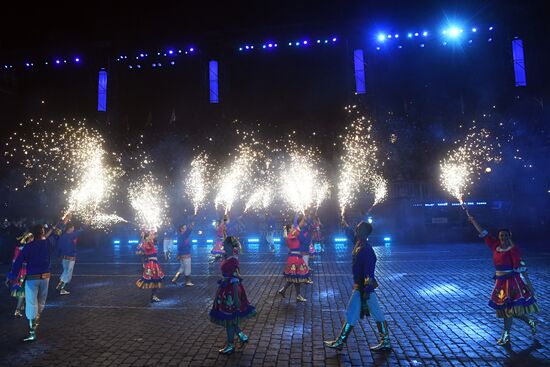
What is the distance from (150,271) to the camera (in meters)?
11.0

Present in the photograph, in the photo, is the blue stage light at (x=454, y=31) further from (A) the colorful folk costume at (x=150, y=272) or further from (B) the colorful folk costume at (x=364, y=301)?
(A) the colorful folk costume at (x=150, y=272)

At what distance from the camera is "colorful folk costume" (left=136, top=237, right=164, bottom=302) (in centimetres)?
1080

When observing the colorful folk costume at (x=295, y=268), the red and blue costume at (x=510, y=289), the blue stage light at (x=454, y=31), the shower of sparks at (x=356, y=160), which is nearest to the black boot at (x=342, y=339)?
the red and blue costume at (x=510, y=289)

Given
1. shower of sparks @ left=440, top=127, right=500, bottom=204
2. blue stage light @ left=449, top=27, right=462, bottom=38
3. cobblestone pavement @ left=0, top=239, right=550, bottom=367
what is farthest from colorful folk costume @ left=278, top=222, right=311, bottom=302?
shower of sparks @ left=440, top=127, right=500, bottom=204

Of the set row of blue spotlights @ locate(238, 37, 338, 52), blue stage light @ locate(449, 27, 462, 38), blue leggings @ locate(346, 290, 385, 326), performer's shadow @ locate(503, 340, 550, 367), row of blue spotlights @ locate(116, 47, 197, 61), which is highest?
row of blue spotlights @ locate(116, 47, 197, 61)

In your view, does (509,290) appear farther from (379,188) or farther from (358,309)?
(379,188)

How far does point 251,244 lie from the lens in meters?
29.3

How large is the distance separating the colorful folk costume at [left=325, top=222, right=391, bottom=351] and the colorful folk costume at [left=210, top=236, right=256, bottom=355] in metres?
1.64

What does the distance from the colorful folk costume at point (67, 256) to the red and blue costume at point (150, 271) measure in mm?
3105

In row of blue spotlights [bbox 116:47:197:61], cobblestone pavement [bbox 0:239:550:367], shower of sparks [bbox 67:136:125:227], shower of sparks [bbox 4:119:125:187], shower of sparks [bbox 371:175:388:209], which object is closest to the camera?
cobblestone pavement [bbox 0:239:550:367]

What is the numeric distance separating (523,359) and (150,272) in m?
9.12

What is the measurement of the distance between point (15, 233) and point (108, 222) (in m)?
11.2

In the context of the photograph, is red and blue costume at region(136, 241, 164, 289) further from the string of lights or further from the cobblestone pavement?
the string of lights

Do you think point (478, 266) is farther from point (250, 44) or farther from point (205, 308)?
point (250, 44)
